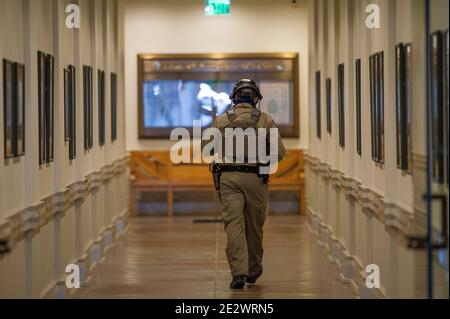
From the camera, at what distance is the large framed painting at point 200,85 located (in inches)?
A: 624

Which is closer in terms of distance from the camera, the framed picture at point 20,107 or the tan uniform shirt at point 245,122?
the framed picture at point 20,107

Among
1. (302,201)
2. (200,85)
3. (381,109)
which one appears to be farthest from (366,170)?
(200,85)

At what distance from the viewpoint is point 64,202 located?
8.19 metres

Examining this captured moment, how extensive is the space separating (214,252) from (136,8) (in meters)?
5.83

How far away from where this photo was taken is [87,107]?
1025cm

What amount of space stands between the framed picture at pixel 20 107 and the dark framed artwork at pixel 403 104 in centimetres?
265

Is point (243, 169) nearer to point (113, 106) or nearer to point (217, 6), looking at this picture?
point (113, 106)

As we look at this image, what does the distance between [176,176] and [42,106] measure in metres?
8.04

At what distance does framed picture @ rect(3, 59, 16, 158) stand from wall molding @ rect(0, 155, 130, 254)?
17.8 inches

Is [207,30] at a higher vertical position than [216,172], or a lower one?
higher

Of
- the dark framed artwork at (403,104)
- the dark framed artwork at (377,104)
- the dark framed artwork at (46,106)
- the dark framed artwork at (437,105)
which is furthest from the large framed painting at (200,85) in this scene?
the dark framed artwork at (437,105)

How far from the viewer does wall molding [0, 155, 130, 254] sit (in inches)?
246

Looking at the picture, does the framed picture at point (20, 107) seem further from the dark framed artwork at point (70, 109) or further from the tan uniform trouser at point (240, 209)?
the tan uniform trouser at point (240, 209)

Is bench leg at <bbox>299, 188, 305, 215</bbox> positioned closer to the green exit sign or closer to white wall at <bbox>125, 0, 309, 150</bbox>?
white wall at <bbox>125, 0, 309, 150</bbox>
